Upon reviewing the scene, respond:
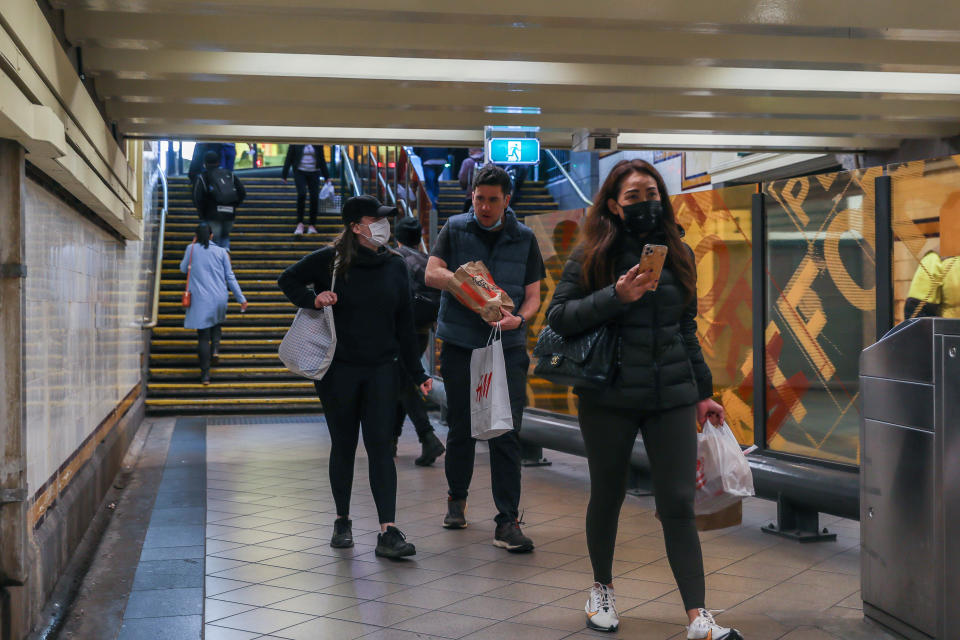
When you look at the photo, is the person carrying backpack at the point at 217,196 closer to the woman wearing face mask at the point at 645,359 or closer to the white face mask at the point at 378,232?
the white face mask at the point at 378,232

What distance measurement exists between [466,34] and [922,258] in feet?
9.34

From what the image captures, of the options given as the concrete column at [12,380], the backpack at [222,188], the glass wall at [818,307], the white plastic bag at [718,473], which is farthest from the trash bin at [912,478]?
the backpack at [222,188]

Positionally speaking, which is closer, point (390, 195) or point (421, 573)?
point (421, 573)

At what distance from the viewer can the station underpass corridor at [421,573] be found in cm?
408

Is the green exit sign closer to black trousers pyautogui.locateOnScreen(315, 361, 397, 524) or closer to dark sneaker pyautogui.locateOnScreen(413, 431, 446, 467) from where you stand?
dark sneaker pyautogui.locateOnScreen(413, 431, 446, 467)

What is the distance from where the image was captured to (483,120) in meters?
8.77

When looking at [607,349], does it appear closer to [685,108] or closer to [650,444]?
[650,444]

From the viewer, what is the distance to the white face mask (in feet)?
17.1

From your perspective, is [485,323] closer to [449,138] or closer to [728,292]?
[728,292]

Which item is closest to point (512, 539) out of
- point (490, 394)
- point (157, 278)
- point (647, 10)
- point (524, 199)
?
point (490, 394)

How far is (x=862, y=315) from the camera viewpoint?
5602 millimetres

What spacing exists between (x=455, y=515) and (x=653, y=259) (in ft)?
8.97

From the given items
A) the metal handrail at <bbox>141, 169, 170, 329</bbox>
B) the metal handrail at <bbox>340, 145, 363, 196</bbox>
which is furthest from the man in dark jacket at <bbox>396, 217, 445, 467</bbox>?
the metal handrail at <bbox>340, 145, 363, 196</bbox>

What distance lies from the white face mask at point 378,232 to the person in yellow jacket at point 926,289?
2.62 metres
